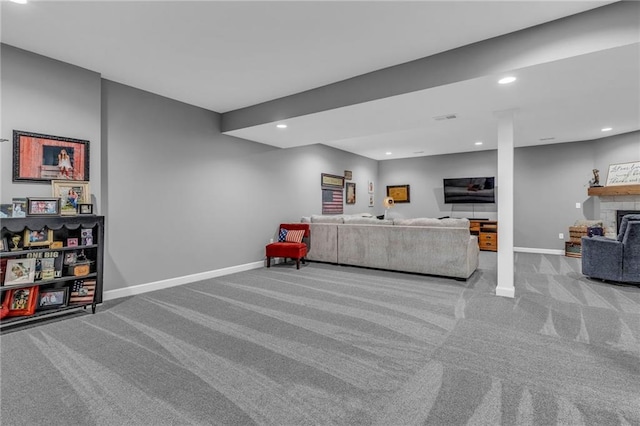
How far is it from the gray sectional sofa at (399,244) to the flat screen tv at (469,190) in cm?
329

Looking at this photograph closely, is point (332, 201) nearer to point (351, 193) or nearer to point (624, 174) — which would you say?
point (351, 193)

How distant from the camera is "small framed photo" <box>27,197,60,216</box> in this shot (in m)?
2.94

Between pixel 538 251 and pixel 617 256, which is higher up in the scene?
pixel 617 256

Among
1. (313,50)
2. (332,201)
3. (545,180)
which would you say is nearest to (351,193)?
(332,201)

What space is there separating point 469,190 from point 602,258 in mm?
3989

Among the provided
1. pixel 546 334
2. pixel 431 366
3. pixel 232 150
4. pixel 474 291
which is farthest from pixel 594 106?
pixel 232 150

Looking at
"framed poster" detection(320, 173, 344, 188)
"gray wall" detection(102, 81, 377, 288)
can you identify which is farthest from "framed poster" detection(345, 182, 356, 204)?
"gray wall" detection(102, 81, 377, 288)

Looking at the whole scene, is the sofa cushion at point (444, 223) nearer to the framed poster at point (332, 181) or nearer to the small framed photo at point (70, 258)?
the framed poster at point (332, 181)

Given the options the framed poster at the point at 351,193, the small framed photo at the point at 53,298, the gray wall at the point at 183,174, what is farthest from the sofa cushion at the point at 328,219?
the small framed photo at the point at 53,298

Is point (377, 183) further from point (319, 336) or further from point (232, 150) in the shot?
point (319, 336)

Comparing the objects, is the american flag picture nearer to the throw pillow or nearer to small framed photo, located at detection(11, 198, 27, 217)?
the throw pillow

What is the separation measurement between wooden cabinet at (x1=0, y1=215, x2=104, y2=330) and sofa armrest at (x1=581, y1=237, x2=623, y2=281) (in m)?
6.54

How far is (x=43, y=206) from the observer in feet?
9.89

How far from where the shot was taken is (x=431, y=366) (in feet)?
6.93
